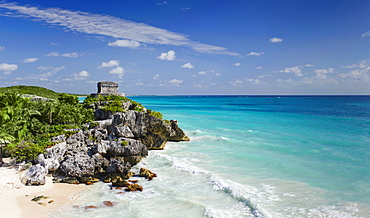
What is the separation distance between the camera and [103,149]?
19078mm

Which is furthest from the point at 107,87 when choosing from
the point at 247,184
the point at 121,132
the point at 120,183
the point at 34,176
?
the point at 247,184

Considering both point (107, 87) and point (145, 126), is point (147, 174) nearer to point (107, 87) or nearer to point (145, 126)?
point (145, 126)

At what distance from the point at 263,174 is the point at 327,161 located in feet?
22.1

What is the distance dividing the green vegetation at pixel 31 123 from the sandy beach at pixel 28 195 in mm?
1646

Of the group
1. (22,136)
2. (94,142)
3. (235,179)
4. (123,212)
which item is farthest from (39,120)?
(235,179)

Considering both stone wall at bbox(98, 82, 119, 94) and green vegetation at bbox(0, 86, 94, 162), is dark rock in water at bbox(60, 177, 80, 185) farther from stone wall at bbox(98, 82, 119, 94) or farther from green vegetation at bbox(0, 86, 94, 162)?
stone wall at bbox(98, 82, 119, 94)

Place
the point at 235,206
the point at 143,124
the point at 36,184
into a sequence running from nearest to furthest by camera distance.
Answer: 1. the point at 235,206
2. the point at 36,184
3. the point at 143,124

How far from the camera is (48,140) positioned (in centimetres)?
1845

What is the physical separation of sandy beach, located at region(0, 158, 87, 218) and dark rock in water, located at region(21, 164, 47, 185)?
289 millimetres

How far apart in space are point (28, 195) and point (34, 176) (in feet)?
5.21

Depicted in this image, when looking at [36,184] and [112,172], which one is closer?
[36,184]

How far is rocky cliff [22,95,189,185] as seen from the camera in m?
15.9

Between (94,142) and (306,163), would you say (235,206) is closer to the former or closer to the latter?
(306,163)

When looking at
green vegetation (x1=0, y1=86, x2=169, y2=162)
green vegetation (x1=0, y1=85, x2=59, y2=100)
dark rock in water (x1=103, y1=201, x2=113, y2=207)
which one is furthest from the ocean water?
green vegetation (x1=0, y1=85, x2=59, y2=100)
